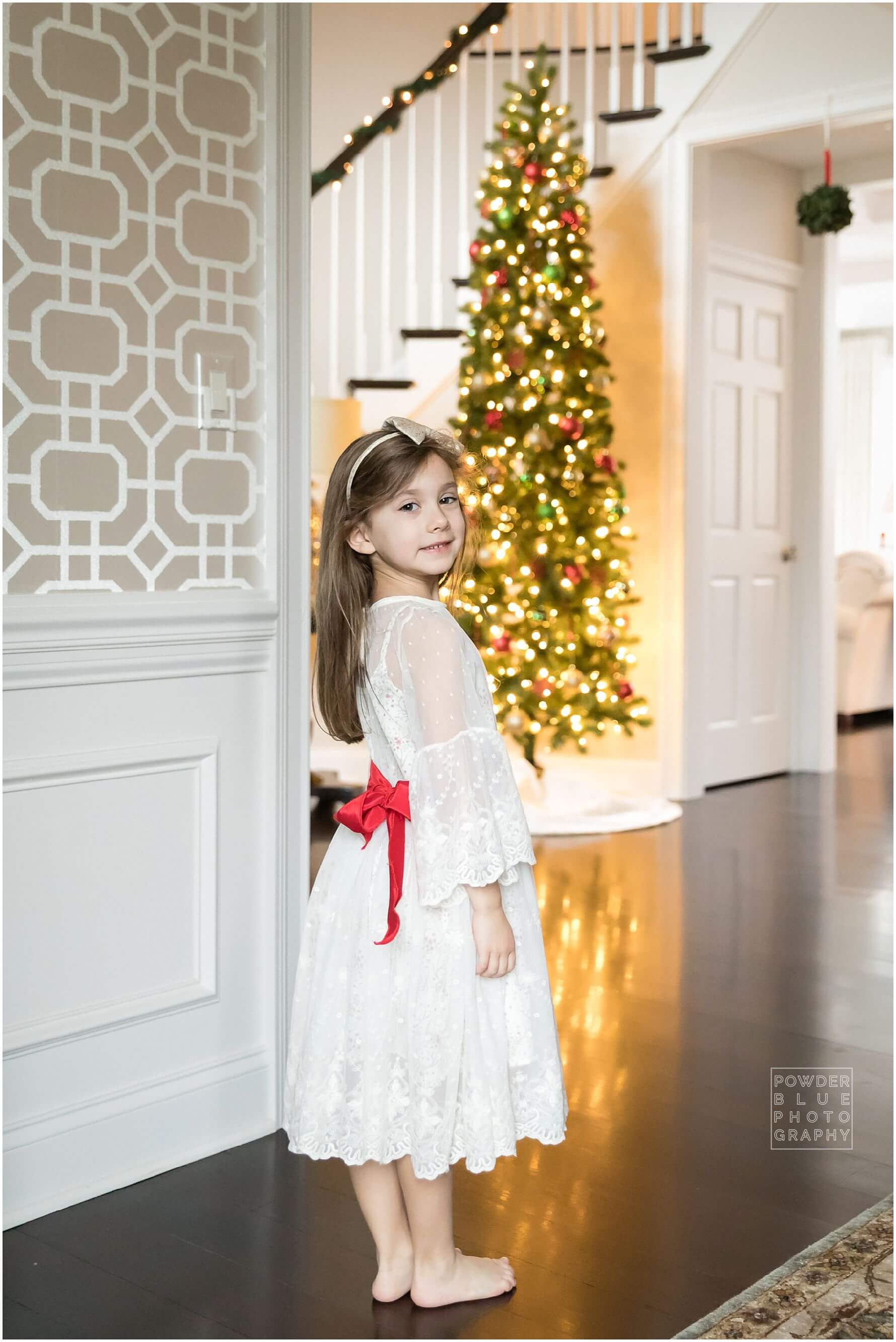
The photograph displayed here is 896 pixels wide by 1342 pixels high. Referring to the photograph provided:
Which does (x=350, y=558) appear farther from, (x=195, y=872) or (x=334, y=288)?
(x=334, y=288)

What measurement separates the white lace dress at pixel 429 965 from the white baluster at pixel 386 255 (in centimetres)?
448

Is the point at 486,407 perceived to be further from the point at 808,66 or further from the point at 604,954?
the point at 604,954

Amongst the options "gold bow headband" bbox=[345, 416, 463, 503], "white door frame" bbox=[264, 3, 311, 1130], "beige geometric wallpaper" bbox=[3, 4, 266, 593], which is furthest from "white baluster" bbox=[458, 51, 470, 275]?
"gold bow headband" bbox=[345, 416, 463, 503]

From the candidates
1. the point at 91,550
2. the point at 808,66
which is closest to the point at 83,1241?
the point at 91,550

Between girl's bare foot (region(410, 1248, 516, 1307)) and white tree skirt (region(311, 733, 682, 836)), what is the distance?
120 inches

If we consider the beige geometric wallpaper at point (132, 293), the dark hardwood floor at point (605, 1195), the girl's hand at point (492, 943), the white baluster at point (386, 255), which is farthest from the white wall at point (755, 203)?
the girl's hand at point (492, 943)

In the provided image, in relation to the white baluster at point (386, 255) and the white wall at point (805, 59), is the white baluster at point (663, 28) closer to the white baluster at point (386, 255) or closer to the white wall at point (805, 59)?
the white wall at point (805, 59)

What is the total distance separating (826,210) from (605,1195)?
4.49m

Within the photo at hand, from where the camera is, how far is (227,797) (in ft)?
8.22

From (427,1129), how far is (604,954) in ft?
6.23

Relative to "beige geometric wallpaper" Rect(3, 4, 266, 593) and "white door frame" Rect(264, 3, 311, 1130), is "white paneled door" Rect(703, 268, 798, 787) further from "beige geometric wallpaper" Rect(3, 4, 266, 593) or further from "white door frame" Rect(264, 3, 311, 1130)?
"beige geometric wallpaper" Rect(3, 4, 266, 593)

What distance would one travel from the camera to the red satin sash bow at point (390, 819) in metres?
1.83

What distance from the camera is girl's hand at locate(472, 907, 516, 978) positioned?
178 cm

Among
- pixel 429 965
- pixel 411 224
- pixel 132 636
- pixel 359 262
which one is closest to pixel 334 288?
pixel 359 262
